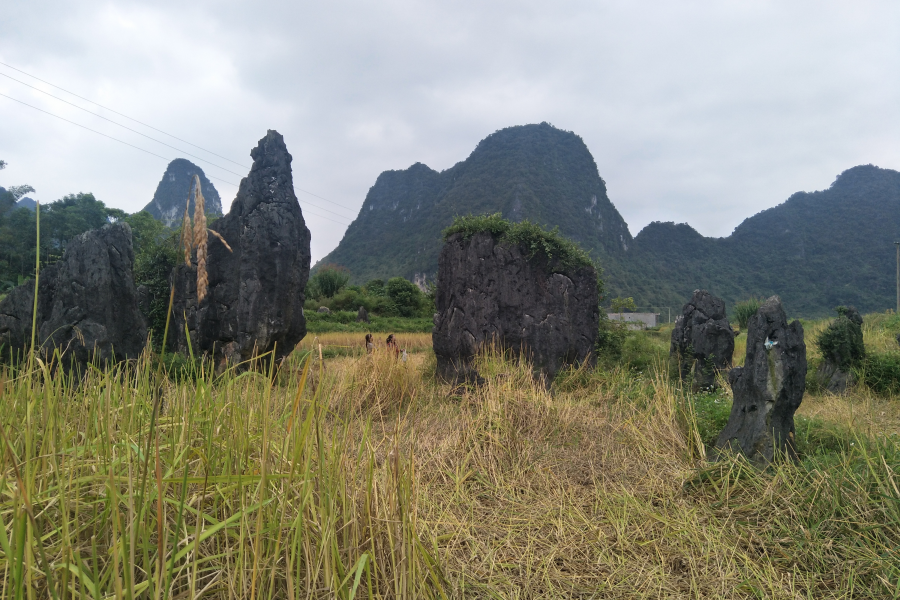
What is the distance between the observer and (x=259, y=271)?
7.19m

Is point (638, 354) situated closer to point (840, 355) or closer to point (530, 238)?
point (840, 355)

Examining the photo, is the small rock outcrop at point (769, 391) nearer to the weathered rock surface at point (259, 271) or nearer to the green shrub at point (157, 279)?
the weathered rock surface at point (259, 271)

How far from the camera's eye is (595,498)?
3062 millimetres

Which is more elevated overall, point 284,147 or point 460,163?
point 460,163

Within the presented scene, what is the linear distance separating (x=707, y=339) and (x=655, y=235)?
217ft

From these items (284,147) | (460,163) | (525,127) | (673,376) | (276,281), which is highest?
(525,127)

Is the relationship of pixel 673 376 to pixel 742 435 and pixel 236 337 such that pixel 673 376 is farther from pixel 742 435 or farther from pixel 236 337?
pixel 236 337

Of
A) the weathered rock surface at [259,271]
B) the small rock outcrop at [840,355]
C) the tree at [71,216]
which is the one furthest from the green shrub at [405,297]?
the small rock outcrop at [840,355]

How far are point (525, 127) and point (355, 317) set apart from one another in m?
64.5

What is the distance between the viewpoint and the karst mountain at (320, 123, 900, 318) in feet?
169

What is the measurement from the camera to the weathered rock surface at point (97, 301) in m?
4.89

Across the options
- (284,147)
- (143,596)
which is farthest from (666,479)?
(284,147)

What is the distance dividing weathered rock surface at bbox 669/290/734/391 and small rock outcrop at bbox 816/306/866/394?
1441 mm

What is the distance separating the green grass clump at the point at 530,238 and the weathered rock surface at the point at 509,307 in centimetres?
12
